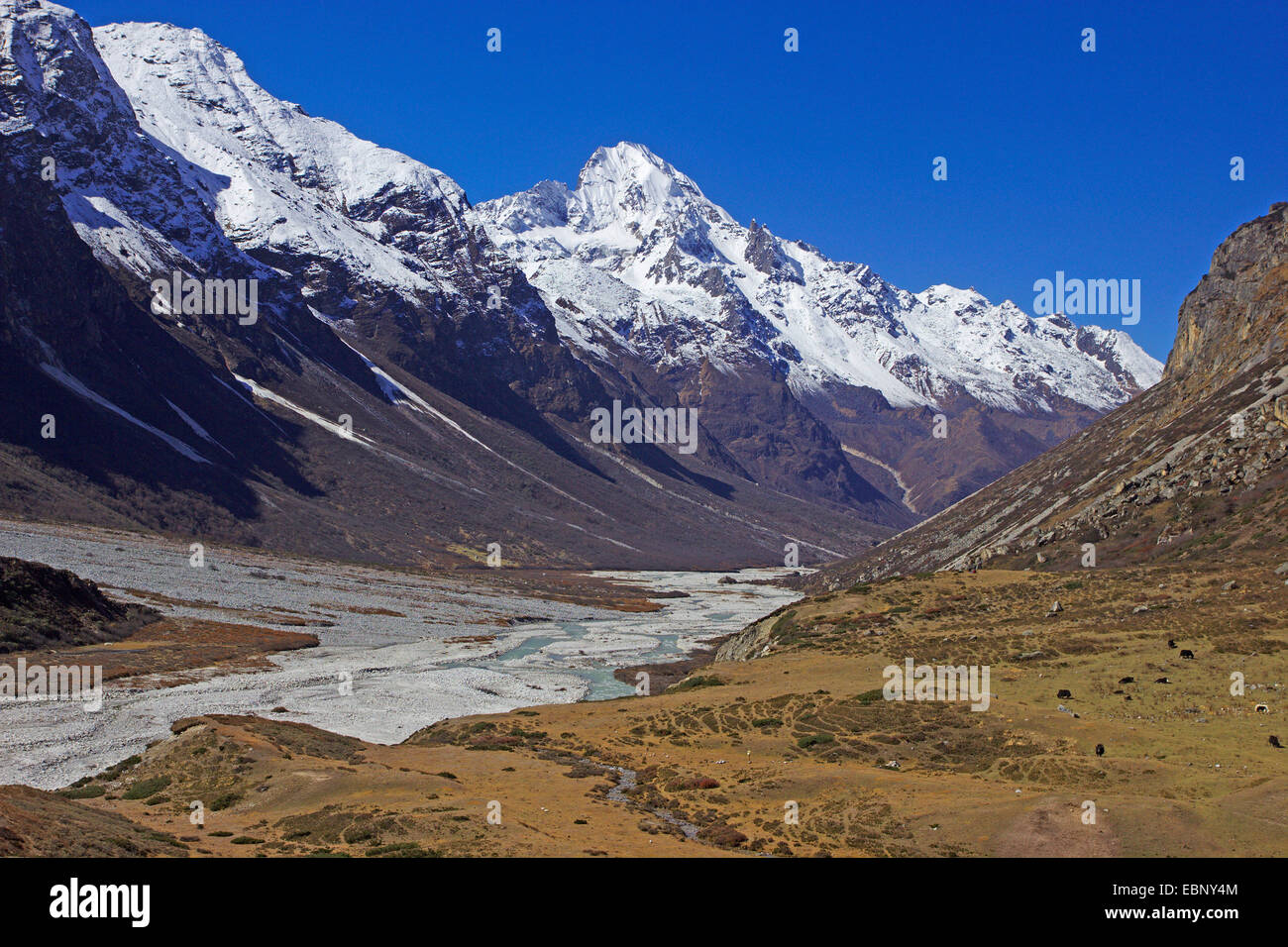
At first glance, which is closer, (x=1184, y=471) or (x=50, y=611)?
(x=50, y=611)

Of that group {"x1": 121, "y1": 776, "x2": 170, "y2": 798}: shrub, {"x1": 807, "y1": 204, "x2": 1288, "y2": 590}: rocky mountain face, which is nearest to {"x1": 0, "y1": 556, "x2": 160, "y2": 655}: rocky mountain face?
{"x1": 121, "y1": 776, "x2": 170, "y2": 798}: shrub

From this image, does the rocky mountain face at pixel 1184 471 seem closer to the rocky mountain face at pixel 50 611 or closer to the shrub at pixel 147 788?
the shrub at pixel 147 788

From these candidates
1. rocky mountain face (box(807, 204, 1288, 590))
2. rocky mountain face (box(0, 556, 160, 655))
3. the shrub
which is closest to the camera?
the shrub

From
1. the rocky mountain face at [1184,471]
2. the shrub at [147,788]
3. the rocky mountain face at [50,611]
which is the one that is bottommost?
the shrub at [147,788]

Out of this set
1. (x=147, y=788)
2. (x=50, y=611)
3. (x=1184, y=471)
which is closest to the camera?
(x=147, y=788)

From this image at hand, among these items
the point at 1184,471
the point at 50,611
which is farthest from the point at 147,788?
the point at 1184,471

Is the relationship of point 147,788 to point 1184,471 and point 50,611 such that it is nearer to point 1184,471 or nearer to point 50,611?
point 50,611

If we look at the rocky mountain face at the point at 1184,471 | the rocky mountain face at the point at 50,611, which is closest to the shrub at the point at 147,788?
the rocky mountain face at the point at 50,611

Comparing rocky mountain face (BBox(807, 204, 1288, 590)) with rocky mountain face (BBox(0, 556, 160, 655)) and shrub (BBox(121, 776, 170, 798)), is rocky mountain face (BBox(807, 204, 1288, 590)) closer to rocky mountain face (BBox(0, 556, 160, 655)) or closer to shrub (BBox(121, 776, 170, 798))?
shrub (BBox(121, 776, 170, 798))
